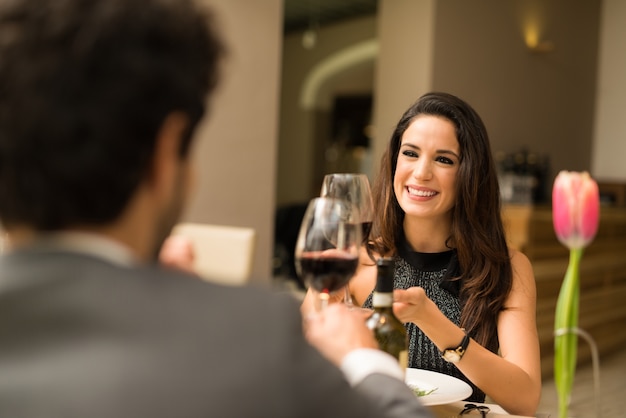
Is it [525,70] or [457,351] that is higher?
[525,70]

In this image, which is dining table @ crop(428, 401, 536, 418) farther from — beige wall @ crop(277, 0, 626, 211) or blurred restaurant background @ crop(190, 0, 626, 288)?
beige wall @ crop(277, 0, 626, 211)

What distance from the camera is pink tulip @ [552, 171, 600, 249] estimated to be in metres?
0.88

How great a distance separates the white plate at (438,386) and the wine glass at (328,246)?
0.26m

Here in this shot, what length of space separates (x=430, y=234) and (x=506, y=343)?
0.43m

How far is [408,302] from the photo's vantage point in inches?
53.5

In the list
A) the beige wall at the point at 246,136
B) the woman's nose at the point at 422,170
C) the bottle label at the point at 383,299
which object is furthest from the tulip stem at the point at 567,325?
the beige wall at the point at 246,136

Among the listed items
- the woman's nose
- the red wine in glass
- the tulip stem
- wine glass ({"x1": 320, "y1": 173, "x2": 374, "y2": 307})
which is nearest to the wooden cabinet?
the woman's nose

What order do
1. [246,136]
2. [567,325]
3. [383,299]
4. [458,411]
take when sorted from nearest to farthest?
[567,325]
[383,299]
[458,411]
[246,136]

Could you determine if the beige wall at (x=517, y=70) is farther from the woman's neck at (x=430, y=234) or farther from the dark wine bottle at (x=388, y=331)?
the dark wine bottle at (x=388, y=331)

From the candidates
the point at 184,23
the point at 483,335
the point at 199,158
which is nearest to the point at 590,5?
the point at 199,158

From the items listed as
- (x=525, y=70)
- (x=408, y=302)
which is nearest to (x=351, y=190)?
(x=408, y=302)

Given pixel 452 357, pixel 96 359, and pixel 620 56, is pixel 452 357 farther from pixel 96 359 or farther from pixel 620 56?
pixel 620 56

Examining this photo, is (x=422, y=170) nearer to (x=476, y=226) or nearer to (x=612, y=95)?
(x=476, y=226)

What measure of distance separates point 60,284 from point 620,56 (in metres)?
8.13
